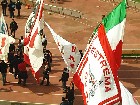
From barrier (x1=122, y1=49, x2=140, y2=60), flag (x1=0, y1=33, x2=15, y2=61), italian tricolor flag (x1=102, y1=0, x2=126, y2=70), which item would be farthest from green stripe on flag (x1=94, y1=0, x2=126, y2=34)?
barrier (x1=122, y1=49, x2=140, y2=60)

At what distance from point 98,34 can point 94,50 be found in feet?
2.05

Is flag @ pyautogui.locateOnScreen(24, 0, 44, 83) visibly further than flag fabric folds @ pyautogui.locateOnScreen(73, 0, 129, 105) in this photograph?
Yes

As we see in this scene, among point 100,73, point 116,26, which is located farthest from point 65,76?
point 100,73

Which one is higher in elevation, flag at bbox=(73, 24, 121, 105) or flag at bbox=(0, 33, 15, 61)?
flag at bbox=(73, 24, 121, 105)

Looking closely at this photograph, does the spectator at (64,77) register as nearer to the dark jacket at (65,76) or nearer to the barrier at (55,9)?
the dark jacket at (65,76)

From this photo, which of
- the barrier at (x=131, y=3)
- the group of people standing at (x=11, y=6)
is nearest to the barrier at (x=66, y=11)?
the group of people standing at (x=11, y=6)

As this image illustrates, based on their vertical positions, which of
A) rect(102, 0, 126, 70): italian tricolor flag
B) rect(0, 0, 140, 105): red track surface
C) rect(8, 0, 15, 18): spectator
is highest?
rect(102, 0, 126, 70): italian tricolor flag

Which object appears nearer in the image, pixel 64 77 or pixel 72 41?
pixel 64 77

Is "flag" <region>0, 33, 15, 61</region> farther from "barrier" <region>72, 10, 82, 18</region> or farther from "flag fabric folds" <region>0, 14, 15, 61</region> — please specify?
"barrier" <region>72, 10, 82, 18</region>

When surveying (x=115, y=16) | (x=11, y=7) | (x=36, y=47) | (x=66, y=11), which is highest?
(x=115, y=16)

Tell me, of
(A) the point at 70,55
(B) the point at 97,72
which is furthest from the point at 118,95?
(A) the point at 70,55

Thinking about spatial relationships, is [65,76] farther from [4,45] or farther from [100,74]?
[100,74]

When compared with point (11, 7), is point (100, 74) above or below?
above

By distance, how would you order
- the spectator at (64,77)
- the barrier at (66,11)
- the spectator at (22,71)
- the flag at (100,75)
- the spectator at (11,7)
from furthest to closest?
the barrier at (66,11) → the spectator at (11,7) → the spectator at (22,71) → the spectator at (64,77) → the flag at (100,75)
